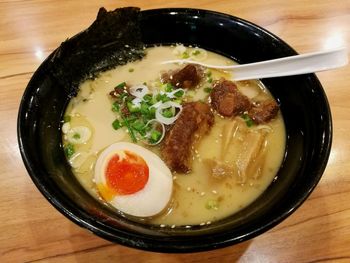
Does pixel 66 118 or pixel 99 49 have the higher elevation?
pixel 99 49

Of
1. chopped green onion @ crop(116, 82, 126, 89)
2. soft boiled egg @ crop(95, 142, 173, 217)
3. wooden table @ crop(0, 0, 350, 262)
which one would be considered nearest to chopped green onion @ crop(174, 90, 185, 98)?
chopped green onion @ crop(116, 82, 126, 89)

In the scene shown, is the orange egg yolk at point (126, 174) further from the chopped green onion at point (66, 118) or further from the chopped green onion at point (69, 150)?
the chopped green onion at point (66, 118)

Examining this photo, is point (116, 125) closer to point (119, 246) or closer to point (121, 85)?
point (121, 85)

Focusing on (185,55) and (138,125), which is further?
(185,55)

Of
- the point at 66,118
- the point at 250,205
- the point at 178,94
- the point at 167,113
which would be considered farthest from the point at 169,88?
the point at 250,205

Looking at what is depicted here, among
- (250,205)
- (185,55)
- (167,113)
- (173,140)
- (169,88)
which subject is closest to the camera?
(250,205)

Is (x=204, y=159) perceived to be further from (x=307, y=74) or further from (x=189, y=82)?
(x=307, y=74)

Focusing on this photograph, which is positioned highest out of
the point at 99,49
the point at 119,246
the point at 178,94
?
the point at 99,49
